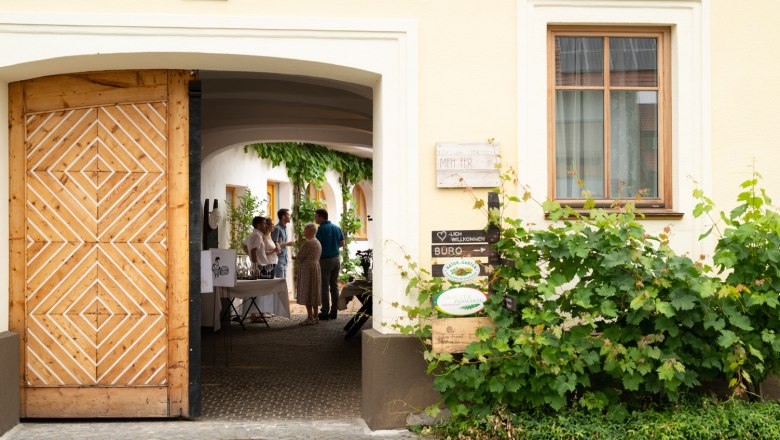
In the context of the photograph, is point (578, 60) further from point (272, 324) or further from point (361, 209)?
point (361, 209)

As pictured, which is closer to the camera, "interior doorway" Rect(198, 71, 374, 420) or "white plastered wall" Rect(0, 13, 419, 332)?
"white plastered wall" Rect(0, 13, 419, 332)

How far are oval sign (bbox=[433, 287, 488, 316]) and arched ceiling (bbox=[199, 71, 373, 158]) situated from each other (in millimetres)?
3257

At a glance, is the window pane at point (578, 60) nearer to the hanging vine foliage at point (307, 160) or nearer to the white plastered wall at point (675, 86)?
the white plastered wall at point (675, 86)

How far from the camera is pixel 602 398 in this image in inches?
237

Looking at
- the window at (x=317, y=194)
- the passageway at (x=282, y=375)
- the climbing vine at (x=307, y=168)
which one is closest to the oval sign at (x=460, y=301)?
the passageway at (x=282, y=375)

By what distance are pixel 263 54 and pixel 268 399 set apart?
9.70ft

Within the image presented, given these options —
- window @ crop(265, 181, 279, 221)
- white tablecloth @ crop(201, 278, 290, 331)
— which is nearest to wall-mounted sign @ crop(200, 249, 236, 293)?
white tablecloth @ crop(201, 278, 290, 331)

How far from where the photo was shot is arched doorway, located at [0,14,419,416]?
20.4 ft

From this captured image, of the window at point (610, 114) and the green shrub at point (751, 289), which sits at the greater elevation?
the window at point (610, 114)

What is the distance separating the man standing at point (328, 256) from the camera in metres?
13.6

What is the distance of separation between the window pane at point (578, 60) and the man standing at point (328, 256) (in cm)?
708

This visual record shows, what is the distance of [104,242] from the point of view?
22.1ft

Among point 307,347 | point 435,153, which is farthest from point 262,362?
point 435,153

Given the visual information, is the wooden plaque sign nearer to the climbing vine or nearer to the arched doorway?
the arched doorway
